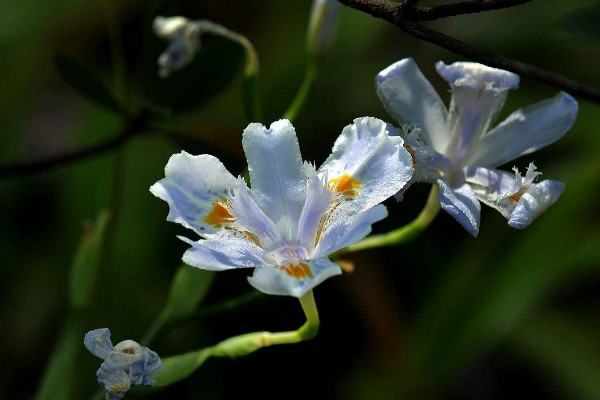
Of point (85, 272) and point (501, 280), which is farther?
point (501, 280)

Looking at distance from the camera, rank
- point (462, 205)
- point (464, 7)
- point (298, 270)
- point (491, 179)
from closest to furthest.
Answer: point (464, 7) < point (298, 270) < point (462, 205) < point (491, 179)

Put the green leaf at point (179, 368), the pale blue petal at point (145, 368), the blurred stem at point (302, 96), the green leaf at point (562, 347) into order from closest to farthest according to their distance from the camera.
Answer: the pale blue petal at point (145, 368) → the green leaf at point (179, 368) → the blurred stem at point (302, 96) → the green leaf at point (562, 347)

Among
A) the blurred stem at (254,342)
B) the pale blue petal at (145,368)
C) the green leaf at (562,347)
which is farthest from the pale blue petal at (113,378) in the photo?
the green leaf at (562,347)

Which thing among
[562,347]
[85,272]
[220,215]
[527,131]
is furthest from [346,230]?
[562,347]

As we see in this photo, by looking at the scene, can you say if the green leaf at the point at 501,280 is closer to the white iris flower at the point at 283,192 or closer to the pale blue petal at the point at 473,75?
the pale blue petal at the point at 473,75

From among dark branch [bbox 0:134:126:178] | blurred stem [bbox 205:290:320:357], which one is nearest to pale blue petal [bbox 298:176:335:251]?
blurred stem [bbox 205:290:320:357]

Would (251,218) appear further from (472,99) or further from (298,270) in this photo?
(472,99)
